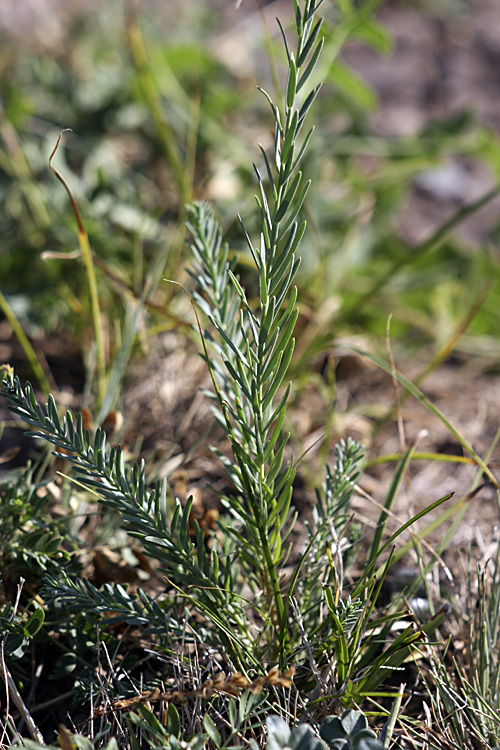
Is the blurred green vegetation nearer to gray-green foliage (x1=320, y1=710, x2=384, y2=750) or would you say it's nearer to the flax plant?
the flax plant

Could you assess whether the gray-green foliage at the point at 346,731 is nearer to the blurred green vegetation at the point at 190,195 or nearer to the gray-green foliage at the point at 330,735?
the gray-green foliage at the point at 330,735

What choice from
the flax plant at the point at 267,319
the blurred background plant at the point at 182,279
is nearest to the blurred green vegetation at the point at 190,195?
the blurred background plant at the point at 182,279

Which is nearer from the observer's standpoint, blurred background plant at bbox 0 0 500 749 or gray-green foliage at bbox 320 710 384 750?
gray-green foliage at bbox 320 710 384 750

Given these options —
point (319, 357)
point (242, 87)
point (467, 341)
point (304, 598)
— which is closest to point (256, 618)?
point (304, 598)

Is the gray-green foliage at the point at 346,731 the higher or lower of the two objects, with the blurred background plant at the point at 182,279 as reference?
lower

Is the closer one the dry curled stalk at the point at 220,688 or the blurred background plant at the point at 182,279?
A: the dry curled stalk at the point at 220,688

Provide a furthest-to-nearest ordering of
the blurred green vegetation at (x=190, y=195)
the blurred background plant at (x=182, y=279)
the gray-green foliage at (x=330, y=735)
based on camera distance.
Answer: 1. the blurred green vegetation at (x=190, y=195)
2. the blurred background plant at (x=182, y=279)
3. the gray-green foliage at (x=330, y=735)

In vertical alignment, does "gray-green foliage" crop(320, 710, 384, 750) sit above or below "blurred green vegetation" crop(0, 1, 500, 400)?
below

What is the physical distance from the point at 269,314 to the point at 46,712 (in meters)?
0.65

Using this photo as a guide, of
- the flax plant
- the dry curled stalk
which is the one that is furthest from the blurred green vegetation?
the dry curled stalk

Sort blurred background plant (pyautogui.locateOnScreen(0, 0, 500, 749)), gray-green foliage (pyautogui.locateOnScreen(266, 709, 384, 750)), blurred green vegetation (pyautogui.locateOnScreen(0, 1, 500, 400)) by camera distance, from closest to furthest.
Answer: gray-green foliage (pyautogui.locateOnScreen(266, 709, 384, 750)) → blurred background plant (pyautogui.locateOnScreen(0, 0, 500, 749)) → blurred green vegetation (pyautogui.locateOnScreen(0, 1, 500, 400))

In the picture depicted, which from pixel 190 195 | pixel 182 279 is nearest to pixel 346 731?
pixel 182 279

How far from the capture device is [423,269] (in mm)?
1870

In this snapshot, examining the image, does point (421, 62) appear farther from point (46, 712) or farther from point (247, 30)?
point (46, 712)
